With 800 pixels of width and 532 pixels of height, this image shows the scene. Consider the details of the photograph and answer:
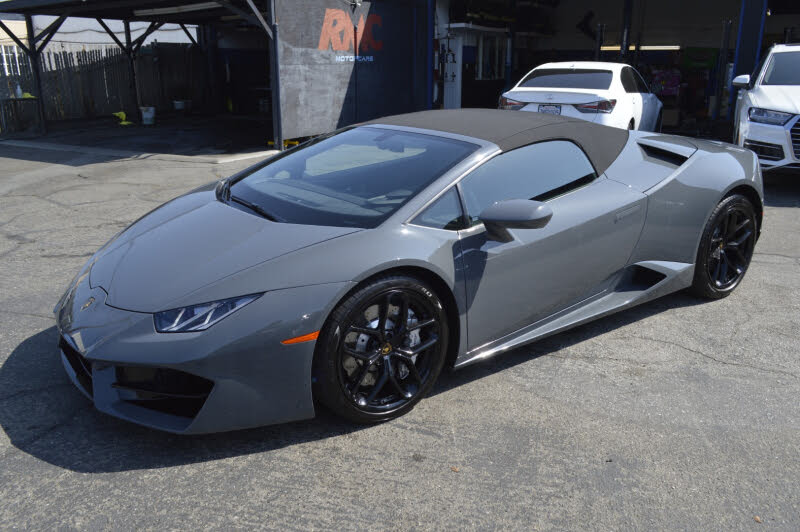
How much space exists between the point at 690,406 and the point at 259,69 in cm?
2078

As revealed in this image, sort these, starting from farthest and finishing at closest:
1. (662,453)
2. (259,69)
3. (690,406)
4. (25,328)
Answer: (259,69) → (25,328) → (690,406) → (662,453)

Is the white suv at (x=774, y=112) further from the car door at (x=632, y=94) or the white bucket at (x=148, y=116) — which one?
the white bucket at (x=148, y=116)

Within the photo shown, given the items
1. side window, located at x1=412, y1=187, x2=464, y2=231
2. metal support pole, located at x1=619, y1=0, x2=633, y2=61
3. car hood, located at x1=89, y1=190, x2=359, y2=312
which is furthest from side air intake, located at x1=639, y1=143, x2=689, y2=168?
metal support pole, located at x1=619, y1=0, x2=633, y2=61

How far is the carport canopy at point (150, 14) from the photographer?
12258mm

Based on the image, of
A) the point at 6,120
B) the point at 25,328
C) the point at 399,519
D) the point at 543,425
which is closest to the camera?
the point at 399,519

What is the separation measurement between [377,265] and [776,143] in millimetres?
7232

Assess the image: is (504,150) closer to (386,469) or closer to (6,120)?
(386,469)

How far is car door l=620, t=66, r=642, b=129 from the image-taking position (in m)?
10.7

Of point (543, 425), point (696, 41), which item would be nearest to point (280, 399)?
point (543, 425)

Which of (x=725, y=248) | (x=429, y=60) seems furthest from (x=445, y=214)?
(x=429, y=60)

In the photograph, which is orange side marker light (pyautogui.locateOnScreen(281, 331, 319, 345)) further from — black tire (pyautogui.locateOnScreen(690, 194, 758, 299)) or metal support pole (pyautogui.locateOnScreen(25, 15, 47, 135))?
metal support pole (pyautogui.locateOnScreen(25, 15, 47, 135))

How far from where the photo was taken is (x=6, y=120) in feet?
50.7

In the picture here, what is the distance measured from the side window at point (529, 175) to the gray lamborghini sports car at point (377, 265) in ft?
0.03

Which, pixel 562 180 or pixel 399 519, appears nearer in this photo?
pixel 399 519
